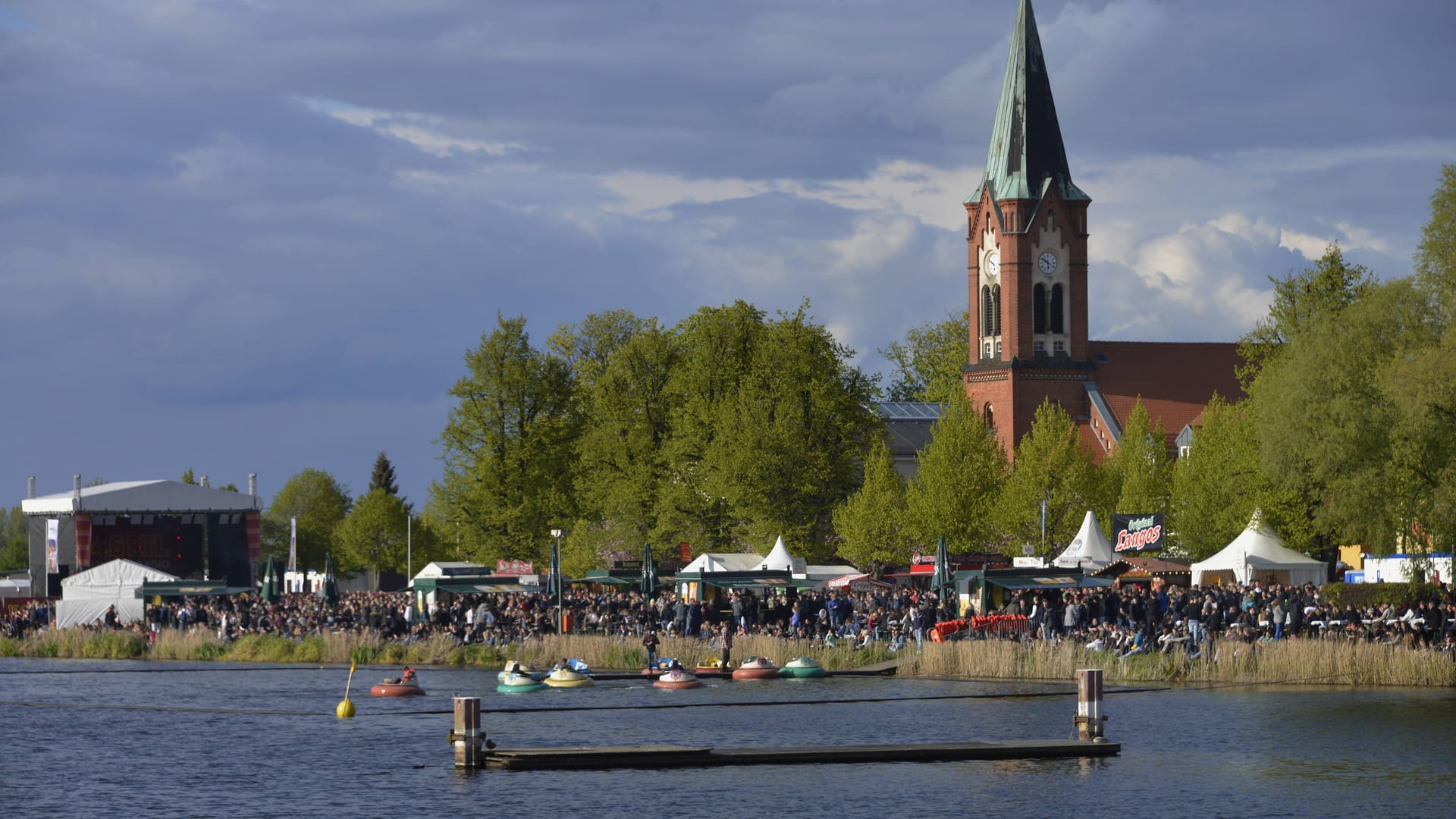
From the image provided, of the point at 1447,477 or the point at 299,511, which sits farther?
the point at 299,511

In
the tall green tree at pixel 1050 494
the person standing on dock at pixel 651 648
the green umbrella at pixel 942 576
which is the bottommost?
the person standing on dock at pixel 651 648

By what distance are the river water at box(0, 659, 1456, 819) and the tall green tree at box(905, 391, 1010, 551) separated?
83.7ft

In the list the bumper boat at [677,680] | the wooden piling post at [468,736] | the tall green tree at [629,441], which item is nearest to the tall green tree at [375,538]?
the tall green tree at [629,441]

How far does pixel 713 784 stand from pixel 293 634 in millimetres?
33063

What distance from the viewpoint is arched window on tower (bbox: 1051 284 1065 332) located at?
93375 mm

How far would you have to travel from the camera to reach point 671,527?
2790 inches

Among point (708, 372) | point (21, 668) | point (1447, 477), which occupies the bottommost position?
point (21, 668)

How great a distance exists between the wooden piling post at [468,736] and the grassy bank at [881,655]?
16.6m

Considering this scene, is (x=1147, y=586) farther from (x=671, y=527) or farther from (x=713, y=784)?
(x=713, y=784)

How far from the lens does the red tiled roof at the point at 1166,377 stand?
93.7 metres

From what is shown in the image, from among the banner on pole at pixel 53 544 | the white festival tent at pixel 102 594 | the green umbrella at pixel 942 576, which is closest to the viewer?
the green umbrella at pixel 942 576

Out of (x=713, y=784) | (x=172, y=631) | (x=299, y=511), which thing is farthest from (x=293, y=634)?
(x=299, y=511)

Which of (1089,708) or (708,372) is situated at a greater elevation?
(708,372)

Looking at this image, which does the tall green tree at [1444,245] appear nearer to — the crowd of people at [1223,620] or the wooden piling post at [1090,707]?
the crowd of people at [1223,620]
